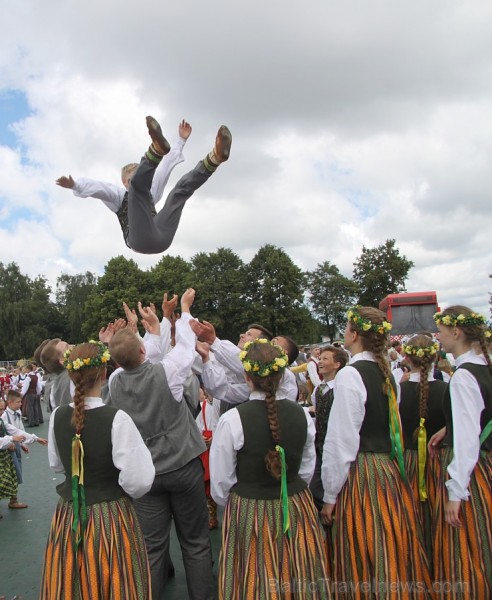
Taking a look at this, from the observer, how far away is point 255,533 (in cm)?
264

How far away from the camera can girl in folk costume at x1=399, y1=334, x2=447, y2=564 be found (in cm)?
348

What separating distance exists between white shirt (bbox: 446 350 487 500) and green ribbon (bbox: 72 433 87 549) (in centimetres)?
197

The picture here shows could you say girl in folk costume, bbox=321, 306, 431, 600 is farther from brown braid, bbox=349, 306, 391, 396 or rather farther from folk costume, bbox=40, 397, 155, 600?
folk costume, bbox=40, 397, 155, 600

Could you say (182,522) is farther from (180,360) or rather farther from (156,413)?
(180,360)

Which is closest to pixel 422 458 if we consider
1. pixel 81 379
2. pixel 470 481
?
pixel 470 481

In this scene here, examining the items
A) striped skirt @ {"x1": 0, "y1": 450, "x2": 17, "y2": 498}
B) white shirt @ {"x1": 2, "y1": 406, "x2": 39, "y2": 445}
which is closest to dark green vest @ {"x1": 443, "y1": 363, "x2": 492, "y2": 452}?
white shirt @ {"x1": 2, "y1": 406, "x2": 39, "y2": 445}

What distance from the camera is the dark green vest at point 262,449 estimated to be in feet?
→ 8.72

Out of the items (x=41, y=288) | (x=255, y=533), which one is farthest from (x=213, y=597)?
(x=41, y=288)

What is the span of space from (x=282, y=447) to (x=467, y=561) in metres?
1.34

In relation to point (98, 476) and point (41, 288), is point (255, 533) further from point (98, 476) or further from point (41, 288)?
point (41, 288)

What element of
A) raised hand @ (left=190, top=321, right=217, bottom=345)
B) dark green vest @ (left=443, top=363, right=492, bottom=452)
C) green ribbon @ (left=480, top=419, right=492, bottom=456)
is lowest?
green ribbon @ (left=480, top=419, right=492, bottom=456)

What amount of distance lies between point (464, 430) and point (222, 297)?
135ft

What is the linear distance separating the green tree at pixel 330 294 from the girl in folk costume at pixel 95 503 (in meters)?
54.2

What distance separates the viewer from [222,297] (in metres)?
43.8
